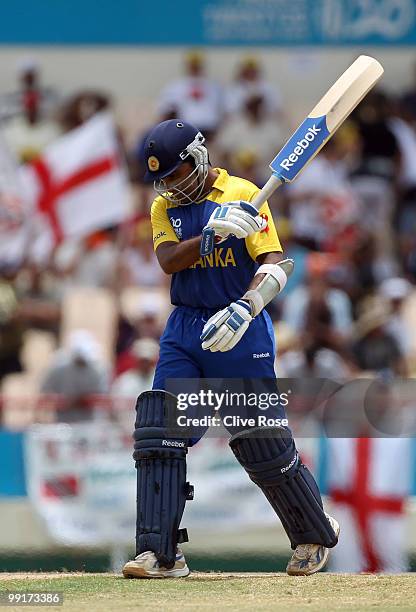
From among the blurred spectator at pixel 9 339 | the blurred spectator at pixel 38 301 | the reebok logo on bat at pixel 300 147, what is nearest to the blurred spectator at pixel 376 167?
the blurred spectator at pixel 38 301

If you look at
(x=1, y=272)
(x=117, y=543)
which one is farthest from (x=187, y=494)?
(x=1, y=272)

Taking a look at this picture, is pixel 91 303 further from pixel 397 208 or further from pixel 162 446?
pixel 162 446

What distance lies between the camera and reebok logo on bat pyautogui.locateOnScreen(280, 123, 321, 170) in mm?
6246

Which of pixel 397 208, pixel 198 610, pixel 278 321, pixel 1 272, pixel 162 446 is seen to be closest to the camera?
pixel 198 610

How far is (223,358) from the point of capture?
612 cm

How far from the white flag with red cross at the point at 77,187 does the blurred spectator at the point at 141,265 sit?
15.3 inches

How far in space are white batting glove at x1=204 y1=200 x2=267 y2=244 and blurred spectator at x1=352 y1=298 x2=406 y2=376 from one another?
17.6 ft

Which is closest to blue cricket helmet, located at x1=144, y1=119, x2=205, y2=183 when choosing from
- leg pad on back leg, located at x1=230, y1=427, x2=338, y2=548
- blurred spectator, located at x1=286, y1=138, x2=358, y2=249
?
leg pad on back leg, located at x1=230, y1=427, x2=338, y2=548

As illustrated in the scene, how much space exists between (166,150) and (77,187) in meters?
7.21

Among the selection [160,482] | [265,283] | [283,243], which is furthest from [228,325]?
[283,243]

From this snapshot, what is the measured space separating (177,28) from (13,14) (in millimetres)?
1607

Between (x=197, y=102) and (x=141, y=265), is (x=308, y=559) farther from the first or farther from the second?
(x=197, y=102)

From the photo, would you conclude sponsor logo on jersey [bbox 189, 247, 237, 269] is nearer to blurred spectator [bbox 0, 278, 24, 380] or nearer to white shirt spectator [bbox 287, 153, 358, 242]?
blurred spectator [bbox 0, 278, 24, 380]

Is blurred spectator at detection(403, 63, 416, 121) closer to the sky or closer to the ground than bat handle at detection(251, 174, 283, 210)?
closer to the sky
